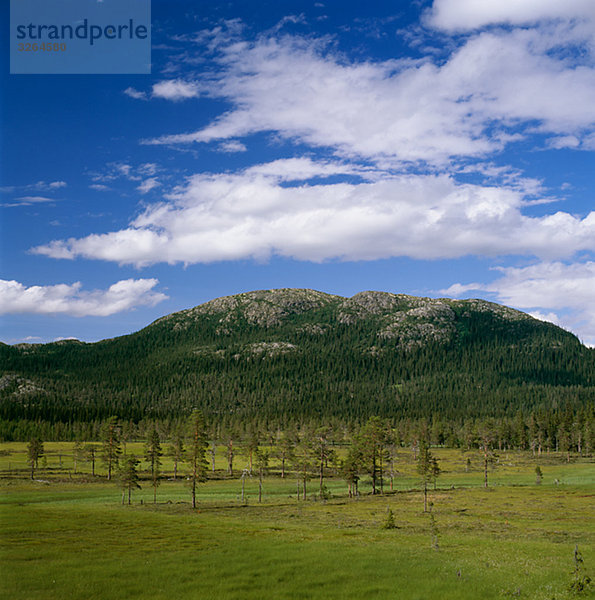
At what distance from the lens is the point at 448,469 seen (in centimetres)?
15100

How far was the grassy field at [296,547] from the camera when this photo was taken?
29766 millimetres

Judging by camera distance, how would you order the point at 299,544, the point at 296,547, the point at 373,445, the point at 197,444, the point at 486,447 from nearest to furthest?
the point at 296,547
the point at 299,544
the point at 197,444
the point at 373,445
the point at 486,447

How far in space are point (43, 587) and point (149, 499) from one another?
228ft

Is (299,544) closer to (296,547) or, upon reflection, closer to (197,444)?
(296,547)

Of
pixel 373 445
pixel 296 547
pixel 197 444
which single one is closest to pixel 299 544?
pixel 296 547

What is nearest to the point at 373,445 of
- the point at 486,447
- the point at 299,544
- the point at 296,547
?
the point at 486,447

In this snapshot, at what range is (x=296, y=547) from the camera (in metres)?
43.0

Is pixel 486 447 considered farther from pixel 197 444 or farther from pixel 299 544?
pixel 299 544

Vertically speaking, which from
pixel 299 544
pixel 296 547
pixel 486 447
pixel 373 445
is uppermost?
pixel 296 547

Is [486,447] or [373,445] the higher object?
[373,445]

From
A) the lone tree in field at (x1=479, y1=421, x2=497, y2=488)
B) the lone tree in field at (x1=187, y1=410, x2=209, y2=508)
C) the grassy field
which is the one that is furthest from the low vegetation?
the lone tree in field at (x1=479, y1=421, x2=497, y2=488)

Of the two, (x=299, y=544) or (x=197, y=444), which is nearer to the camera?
(x=299, y=544)

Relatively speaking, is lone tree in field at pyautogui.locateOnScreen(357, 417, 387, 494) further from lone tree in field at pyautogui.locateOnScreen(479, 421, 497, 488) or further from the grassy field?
lone tree in field at pyautogui.locateOnScreen(479, 421, 497, 488)

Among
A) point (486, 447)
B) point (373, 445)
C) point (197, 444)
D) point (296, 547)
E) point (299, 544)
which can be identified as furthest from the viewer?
point (486, 447)
